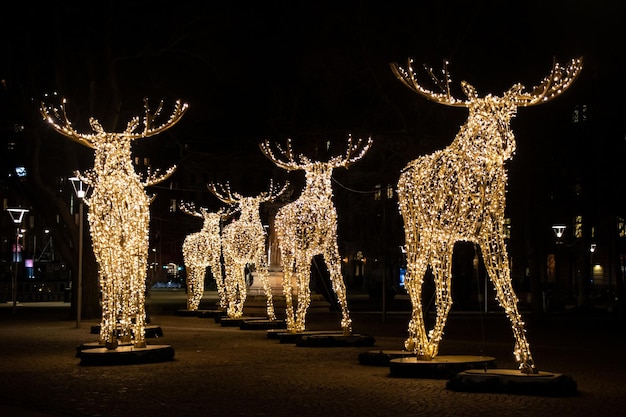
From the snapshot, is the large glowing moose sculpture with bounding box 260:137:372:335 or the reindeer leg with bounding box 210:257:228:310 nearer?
the large glowing moose sculpture with bounding box 260:137:372:335

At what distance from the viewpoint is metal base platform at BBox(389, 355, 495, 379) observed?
47.0 ft

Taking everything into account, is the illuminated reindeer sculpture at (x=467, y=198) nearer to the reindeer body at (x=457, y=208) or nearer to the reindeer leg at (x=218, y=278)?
the reindeer body at (x=457, y=208)

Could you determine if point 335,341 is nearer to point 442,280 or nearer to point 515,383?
point 442,280

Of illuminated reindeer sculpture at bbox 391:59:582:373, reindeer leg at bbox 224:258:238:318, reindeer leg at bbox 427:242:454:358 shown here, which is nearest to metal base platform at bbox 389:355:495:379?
illuminated reindeer sculpture at bbox 391:59:582:373

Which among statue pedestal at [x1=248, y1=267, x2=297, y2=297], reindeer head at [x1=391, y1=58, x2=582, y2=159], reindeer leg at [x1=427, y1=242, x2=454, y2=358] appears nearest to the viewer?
reindeer head at [x1=391, y1=58, x2=582, y2=159]

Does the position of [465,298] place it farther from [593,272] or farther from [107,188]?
[593,272]

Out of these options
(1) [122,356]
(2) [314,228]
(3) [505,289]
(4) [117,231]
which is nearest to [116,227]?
(4) [117,231]

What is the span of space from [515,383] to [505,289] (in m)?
1.35

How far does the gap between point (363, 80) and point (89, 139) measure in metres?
14.4

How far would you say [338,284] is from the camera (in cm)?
2056

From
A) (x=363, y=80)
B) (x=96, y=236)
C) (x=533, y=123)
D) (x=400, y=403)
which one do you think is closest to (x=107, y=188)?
(x=96, y=236)

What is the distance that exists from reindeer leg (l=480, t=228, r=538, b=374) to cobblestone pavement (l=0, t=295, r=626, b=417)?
0.75 m

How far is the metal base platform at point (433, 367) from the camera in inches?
564

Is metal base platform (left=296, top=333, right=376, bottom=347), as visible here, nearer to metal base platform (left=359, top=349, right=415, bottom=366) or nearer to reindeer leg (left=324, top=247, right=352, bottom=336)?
reindeer leg (left=324, top=247, right=352, bottom=336)
